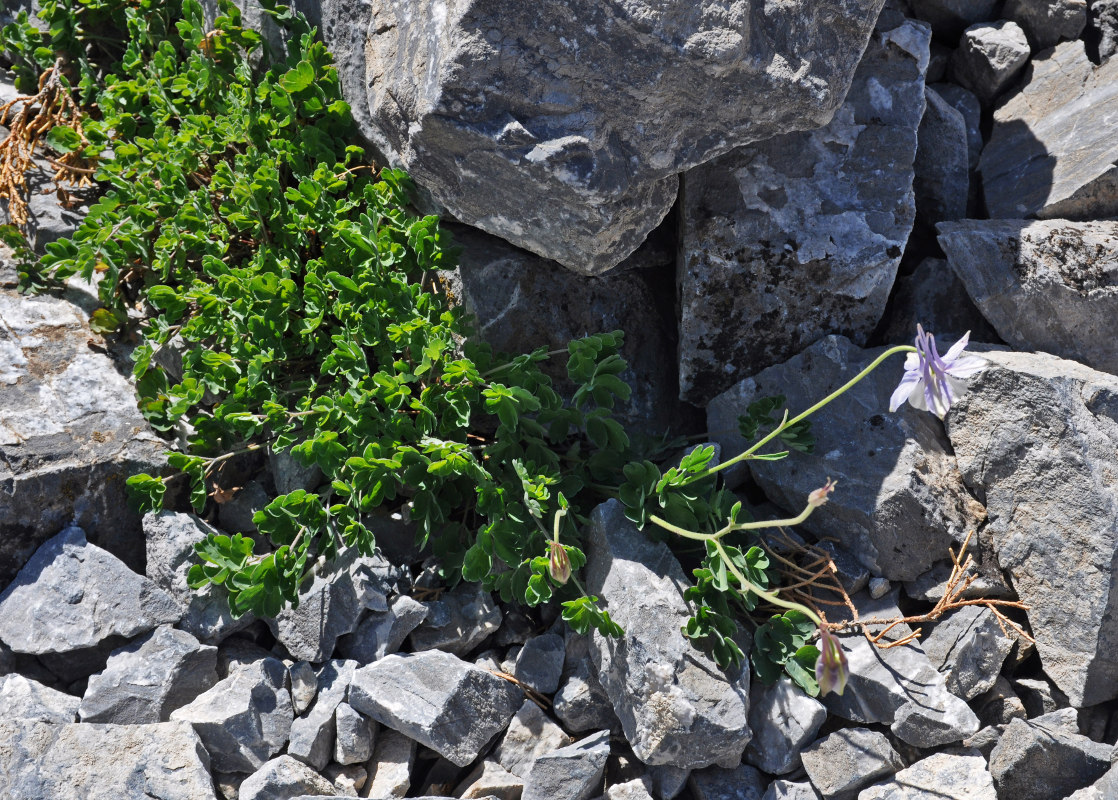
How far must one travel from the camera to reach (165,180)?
4.01 m

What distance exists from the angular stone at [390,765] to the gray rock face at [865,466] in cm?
150

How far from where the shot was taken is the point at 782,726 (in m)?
3.10

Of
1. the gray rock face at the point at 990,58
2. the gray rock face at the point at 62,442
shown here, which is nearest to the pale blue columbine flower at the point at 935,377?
the gray rock face at the point at 990,58

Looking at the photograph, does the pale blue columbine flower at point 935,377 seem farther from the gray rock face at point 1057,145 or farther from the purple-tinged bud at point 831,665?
the gray rock face at point 1057,145

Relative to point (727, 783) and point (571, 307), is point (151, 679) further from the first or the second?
point (571, 307)

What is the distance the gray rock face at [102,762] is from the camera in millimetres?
2936

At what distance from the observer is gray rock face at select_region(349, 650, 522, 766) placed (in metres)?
3.09

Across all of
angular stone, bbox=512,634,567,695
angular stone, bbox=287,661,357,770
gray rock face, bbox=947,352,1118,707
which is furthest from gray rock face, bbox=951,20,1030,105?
angular stone, bbox=287,661,357,770

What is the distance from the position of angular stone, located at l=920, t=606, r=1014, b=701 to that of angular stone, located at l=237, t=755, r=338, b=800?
1966mm

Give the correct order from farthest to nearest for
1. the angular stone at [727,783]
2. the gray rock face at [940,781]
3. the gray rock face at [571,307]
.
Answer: the gray rock face at [571,307], the angular stone at [727,783], the gray rock face at [940,781]

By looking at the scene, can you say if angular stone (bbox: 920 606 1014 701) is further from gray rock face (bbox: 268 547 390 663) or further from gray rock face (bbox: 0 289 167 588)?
gray rock face (bbox: 0 289 167 588)

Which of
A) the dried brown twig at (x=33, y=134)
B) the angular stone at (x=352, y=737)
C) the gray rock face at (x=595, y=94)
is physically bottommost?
the angular stone at (x=352, y=737)

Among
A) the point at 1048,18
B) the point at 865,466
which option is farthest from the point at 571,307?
the point at 1048,18

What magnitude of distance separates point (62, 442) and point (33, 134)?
5.95ft
